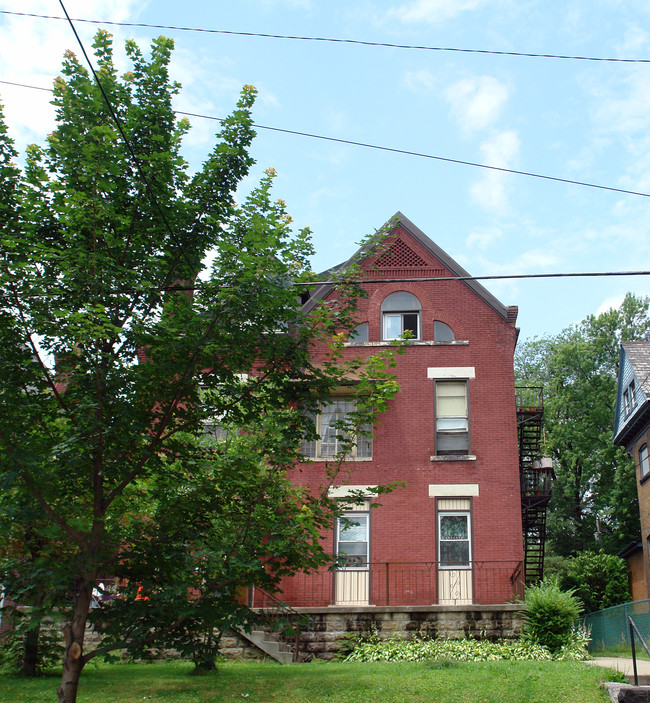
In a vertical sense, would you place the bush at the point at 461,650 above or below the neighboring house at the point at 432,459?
below

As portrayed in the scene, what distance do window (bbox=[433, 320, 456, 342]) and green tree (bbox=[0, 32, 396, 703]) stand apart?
11.5m

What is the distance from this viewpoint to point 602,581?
96.2 feet

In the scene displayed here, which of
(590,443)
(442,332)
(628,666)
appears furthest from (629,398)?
(628,666)

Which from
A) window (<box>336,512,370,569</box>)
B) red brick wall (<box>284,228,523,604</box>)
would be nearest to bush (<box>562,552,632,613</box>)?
red brick wall (<box>284,228,523,604</box>)


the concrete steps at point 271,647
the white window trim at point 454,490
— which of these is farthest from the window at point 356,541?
the concrete steps at point 271,647

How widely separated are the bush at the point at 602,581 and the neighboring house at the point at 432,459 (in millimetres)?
9633

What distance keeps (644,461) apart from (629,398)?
3530mm

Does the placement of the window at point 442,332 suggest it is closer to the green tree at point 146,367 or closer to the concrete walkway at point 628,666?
the concrete walkway at point 628,666

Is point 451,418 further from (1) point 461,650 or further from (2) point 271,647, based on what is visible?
(2) point 271,647

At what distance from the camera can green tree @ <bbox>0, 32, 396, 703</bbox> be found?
330 inches

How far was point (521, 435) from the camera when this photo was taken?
2312 centimetres

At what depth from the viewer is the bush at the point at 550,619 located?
17.0 meters

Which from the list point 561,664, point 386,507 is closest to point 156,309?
point 561,664

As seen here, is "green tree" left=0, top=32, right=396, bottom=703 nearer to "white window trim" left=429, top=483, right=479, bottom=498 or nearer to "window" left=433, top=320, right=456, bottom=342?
"white window trim" left=429, top=483, right=479, bottom=498
